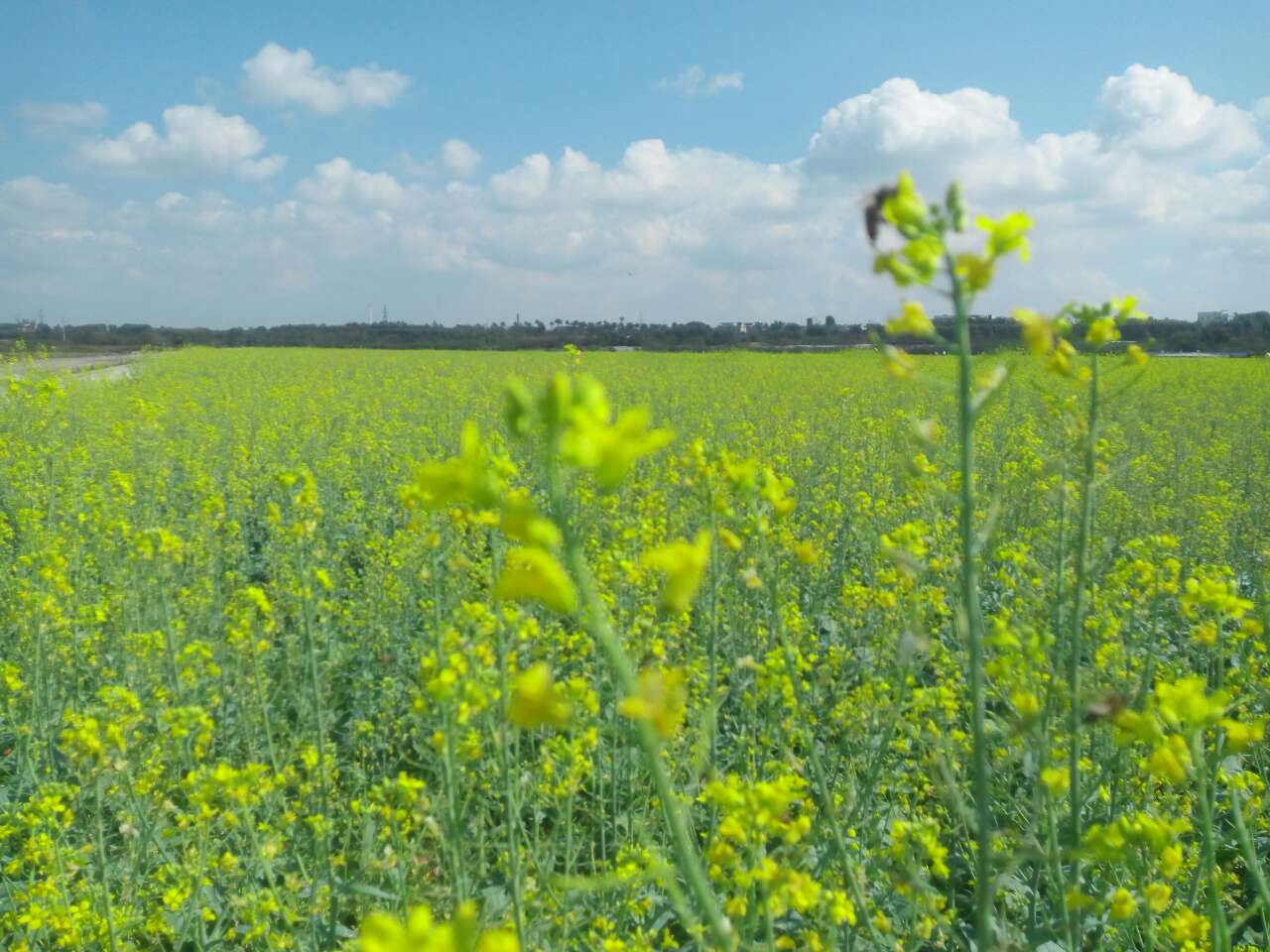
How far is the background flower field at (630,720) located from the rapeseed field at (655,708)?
2cm

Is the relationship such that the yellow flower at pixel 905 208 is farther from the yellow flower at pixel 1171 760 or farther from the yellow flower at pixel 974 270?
the yellow flower at pixel 1171 760

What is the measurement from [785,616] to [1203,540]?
385cm

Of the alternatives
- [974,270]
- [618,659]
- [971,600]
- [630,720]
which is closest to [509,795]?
[630,720]

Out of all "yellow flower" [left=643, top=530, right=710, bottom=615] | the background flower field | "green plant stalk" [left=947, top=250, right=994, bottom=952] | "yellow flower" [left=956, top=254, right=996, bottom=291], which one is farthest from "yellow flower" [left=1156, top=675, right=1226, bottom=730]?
"yellow flower" [left=643, top=530, right=710, bottom=615]

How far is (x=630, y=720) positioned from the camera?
6.51 feet

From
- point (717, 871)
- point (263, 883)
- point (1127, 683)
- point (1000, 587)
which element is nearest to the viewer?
point (717, 871)

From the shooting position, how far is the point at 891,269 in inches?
50.0

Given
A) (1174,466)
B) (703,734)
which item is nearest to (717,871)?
(703,734)

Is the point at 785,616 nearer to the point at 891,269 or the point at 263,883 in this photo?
the point at 263,883

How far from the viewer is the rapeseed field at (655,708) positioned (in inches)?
51.3

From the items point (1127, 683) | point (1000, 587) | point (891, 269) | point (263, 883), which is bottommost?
point (263, 883)

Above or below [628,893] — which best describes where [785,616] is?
above

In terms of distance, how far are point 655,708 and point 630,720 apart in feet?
4.18

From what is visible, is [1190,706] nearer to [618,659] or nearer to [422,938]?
[618,659]
